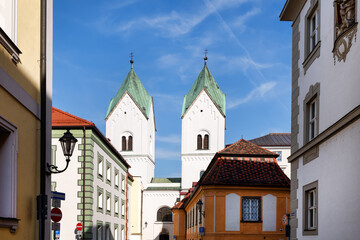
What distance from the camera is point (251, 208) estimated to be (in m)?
26.5

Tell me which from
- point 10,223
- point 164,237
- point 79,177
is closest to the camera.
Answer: point 10,223

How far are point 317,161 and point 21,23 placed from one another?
26.4 ft

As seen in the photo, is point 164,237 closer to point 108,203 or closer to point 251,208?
point 108,203

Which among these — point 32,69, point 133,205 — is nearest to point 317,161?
point 32,69

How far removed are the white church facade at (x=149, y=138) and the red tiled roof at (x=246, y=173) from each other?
46843 millimetres

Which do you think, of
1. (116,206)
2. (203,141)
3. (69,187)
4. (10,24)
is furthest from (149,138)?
(10,24)

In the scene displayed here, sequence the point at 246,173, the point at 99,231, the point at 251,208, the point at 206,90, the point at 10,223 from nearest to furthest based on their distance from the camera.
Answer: the point at 10,223 → the point at 251,208 → the point at 246,173 → the point at 99,231 → the point at 206,90

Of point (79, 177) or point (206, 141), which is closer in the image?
point (79, 177)

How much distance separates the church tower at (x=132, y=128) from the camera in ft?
252

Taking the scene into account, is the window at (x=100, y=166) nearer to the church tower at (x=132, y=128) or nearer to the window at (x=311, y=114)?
the window at (x=311, y=114)

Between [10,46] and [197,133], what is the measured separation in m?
68.3

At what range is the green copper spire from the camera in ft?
256

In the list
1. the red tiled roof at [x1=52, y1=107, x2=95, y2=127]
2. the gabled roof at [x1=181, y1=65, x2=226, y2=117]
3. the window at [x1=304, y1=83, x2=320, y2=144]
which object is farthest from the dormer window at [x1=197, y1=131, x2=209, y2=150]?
the window at [x1=304, y1=83, x2=320, y2=144]

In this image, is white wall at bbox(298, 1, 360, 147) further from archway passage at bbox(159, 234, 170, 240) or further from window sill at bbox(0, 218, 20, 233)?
archway passage at bbox(159, 234, 170, 240)
